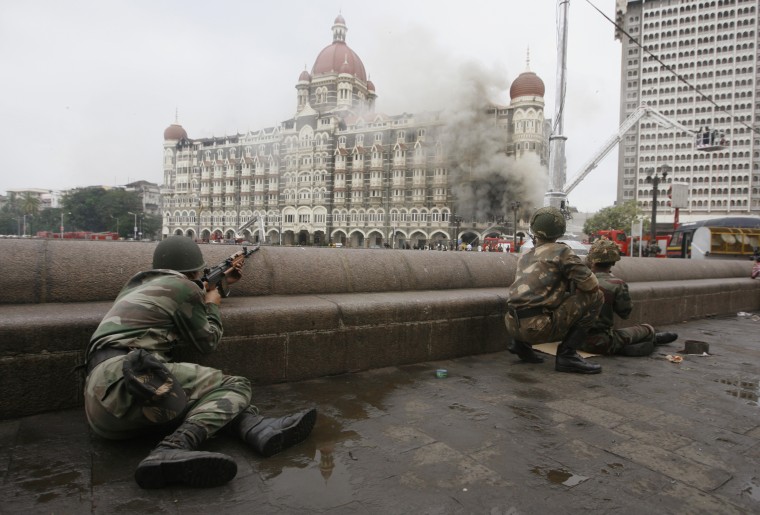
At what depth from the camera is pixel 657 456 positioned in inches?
85.2

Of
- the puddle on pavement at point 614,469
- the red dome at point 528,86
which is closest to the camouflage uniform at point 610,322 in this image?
the puddle on pavement at point 614,469

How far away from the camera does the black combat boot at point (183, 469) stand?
169cm

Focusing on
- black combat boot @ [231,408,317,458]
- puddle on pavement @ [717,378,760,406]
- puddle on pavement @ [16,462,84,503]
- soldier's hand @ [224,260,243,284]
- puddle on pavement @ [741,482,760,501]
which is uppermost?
soldier's hand @ [224,260,243,284]

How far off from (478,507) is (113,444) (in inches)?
62.8

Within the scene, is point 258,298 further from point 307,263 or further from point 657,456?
point 657,456

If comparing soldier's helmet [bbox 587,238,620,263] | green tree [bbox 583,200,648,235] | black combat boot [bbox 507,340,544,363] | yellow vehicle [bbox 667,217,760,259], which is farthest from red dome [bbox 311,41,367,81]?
black combat boot [bbox 507,340,544,363]

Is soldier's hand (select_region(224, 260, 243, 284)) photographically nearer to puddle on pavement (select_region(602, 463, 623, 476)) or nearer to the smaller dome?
puddle on pavement (select_region(602, 463, 623, 476))

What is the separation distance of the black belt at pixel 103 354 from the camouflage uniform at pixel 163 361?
0.05 ft

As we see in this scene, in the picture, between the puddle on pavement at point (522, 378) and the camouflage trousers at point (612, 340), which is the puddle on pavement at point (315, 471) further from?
the camouflage trousers at point (612, 340)

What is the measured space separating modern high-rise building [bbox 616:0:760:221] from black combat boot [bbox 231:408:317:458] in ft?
290

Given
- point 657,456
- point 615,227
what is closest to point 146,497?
point 657,456

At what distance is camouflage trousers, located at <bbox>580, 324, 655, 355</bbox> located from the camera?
172 inches

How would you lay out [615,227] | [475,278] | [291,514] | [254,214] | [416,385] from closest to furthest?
[291,514], [416,385], [475,278], [615,227], [254,214]

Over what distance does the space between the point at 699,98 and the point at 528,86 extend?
172 feet
